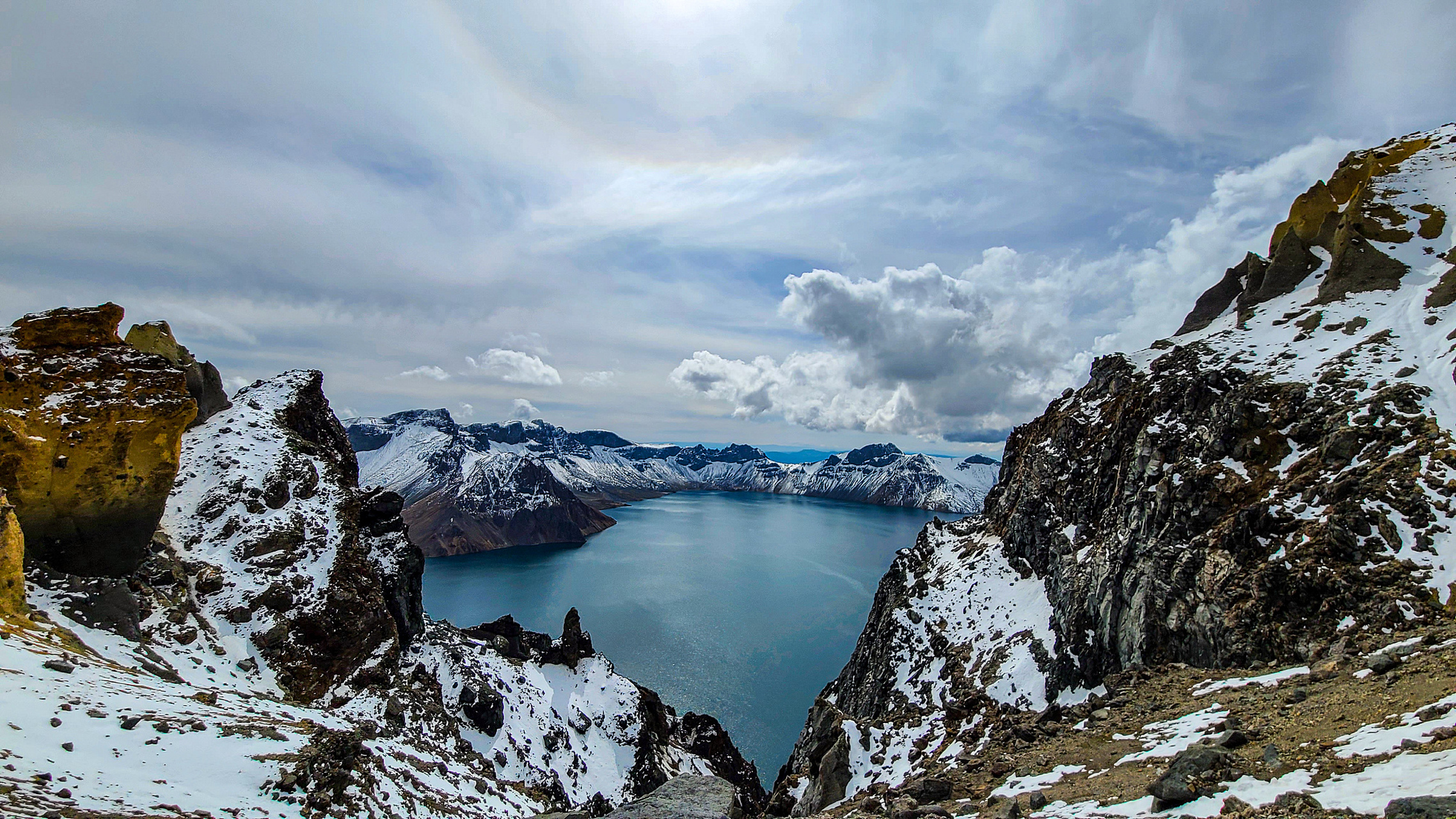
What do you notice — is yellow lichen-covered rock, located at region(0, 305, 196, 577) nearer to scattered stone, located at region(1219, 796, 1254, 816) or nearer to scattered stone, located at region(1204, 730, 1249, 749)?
scattered stone, located at region(1219, 796, 1254, 816)

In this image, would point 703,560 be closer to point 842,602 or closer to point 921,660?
point 842,602

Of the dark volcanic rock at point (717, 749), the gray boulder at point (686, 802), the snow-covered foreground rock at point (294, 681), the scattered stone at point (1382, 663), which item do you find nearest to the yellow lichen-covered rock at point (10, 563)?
the snow-covered foreground rock at point (294, 681)

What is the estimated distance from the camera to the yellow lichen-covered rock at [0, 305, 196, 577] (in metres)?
23.4

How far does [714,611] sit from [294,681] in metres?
82.1

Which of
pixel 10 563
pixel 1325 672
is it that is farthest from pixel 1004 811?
pixel 10 563

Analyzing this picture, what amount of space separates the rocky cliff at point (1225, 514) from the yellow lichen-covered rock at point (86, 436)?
35.1m

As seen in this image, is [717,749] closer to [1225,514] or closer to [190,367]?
[1225,514]

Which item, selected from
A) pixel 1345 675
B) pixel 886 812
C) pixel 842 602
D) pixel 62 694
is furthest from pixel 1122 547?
pixel 842 602

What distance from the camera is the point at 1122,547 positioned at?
32438 mm

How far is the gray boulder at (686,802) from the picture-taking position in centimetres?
1249

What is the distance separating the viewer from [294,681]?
29609 millimetres

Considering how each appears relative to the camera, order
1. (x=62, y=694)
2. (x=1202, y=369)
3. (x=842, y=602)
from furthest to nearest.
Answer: (x=842, y=602), (x=1202, y=369), (x=62, y=694)

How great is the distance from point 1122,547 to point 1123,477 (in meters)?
6.30

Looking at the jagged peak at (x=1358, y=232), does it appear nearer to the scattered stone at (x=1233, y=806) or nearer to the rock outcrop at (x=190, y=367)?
the scattered stone at (x=1233, y=806)
